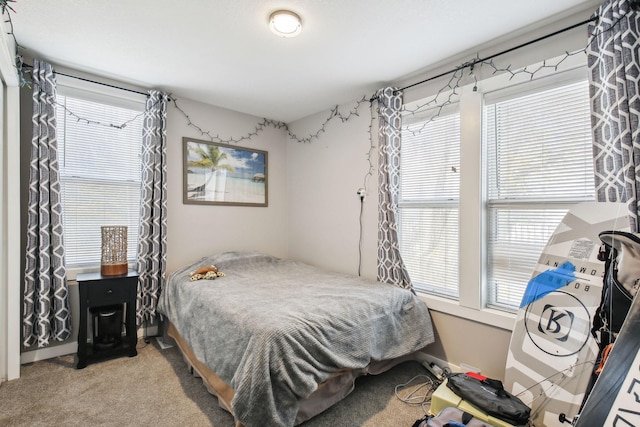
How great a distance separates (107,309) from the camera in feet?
8.38

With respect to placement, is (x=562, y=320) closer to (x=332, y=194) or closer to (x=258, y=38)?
(x=332, y=194)

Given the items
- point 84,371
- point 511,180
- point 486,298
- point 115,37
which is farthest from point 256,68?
point 84,371

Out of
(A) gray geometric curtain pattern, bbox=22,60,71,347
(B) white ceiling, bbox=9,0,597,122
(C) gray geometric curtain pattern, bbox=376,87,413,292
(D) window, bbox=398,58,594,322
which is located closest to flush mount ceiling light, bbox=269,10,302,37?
(B) white ceiling, bbox=9,0,597,122

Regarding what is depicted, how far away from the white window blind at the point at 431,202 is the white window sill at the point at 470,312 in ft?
0.39

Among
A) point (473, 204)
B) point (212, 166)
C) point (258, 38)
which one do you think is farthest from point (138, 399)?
point (473, 204)

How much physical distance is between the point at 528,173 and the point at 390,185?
3.31 feet

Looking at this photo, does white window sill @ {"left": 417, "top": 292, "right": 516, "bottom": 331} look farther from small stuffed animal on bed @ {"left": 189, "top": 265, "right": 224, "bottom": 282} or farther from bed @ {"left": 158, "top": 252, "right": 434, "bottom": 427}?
small stuffed animal on bed @ {"left": 189, "top": 265, "right": 224, "bottom": 282}

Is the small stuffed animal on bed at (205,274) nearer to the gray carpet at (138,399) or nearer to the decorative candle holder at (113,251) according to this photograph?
the decorative candle holder at (113,251)

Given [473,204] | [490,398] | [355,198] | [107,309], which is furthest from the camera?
[355,198]

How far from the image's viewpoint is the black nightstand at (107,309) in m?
2.39

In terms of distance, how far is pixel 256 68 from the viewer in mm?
2562

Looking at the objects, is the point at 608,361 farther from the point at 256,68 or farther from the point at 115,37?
the point at 115,37

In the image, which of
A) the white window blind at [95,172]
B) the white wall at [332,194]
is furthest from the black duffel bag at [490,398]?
the white window blind at [95,172]

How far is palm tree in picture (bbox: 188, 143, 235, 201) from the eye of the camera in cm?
333
